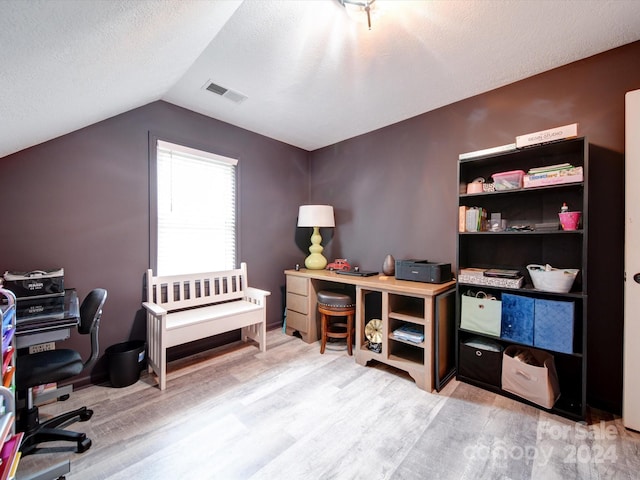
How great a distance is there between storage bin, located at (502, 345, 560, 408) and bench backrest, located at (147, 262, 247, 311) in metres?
2.49

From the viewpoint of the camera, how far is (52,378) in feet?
4.79

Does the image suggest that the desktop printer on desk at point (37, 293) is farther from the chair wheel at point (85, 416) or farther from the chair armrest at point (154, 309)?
the chair wheel at point (85, 416)

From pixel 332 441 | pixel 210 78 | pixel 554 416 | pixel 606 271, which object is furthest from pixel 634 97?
pixel 210 78

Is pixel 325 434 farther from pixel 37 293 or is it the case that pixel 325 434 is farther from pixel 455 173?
pixel 455 173

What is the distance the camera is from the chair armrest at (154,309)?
6.78ft

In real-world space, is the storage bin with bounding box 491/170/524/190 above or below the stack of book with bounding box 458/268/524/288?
above

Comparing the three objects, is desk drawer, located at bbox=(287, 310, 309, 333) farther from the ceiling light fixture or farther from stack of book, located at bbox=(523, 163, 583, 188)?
the ceiling light fixture

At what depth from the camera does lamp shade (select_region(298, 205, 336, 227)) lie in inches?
127

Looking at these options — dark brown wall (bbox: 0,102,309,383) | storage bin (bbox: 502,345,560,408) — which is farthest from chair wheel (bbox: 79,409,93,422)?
storage bin (bbox: 502,345,560,408)

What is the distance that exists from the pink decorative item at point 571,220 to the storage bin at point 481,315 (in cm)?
67

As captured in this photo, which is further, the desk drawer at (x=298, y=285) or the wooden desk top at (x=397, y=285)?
the desk drawer at (x=298, y=285)

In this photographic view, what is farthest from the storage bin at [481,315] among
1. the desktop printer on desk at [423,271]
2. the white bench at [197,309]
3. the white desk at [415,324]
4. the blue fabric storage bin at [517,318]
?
the white bench at [197,309]

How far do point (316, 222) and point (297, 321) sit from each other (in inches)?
46.4

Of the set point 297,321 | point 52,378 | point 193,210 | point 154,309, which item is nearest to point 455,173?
point 297,321
